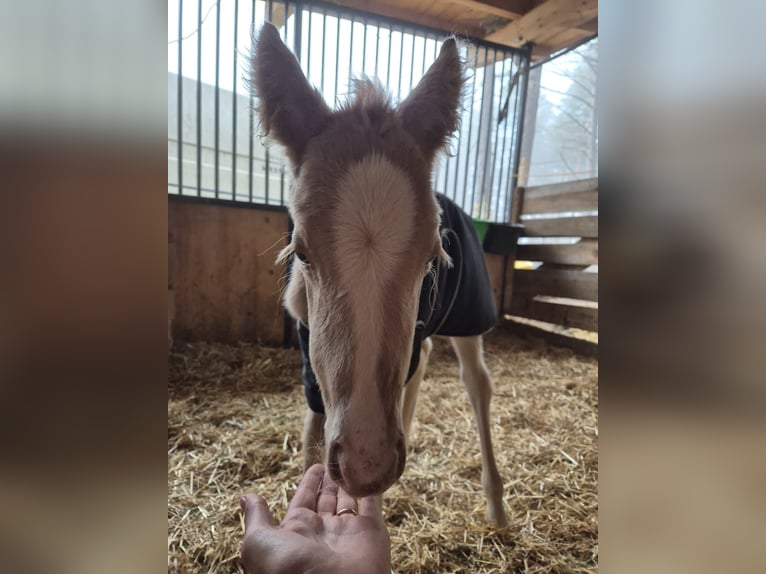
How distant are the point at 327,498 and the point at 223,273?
351 cm

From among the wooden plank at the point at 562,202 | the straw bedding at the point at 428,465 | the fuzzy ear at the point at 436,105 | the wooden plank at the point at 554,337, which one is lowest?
the straw bedding at the point at 428,465

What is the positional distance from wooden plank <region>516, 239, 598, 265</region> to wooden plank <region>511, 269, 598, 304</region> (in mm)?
147

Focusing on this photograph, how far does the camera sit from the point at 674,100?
1.55 feet

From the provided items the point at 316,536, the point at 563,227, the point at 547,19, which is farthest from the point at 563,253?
the point at 316,536

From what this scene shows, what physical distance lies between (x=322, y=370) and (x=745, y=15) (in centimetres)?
102

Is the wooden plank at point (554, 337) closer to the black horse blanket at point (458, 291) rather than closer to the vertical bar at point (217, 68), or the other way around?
the black horse blanket at point (458, 291)

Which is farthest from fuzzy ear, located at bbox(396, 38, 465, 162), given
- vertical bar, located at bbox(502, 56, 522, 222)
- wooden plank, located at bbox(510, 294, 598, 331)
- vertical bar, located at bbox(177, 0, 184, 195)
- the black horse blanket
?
vertical bar, located at bbox(502, 56, 522, 222)

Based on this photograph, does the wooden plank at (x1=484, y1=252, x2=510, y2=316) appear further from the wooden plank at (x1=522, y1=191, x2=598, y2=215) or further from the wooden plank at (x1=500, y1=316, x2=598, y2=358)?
the wooden plank at (x1=522, y1=191, x2=598, y2=215)

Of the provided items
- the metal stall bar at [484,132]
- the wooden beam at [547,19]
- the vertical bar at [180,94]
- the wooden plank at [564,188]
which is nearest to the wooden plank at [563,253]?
the wooden plank at [564,188]

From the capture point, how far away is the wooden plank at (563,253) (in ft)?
16.6

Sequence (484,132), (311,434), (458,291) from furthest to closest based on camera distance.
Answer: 1. (484,132)
2. (458,291)
3. (311,434)

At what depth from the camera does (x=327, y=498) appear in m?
1.28

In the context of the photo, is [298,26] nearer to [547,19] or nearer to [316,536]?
[547,19]

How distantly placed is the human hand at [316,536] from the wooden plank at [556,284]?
4.43m
